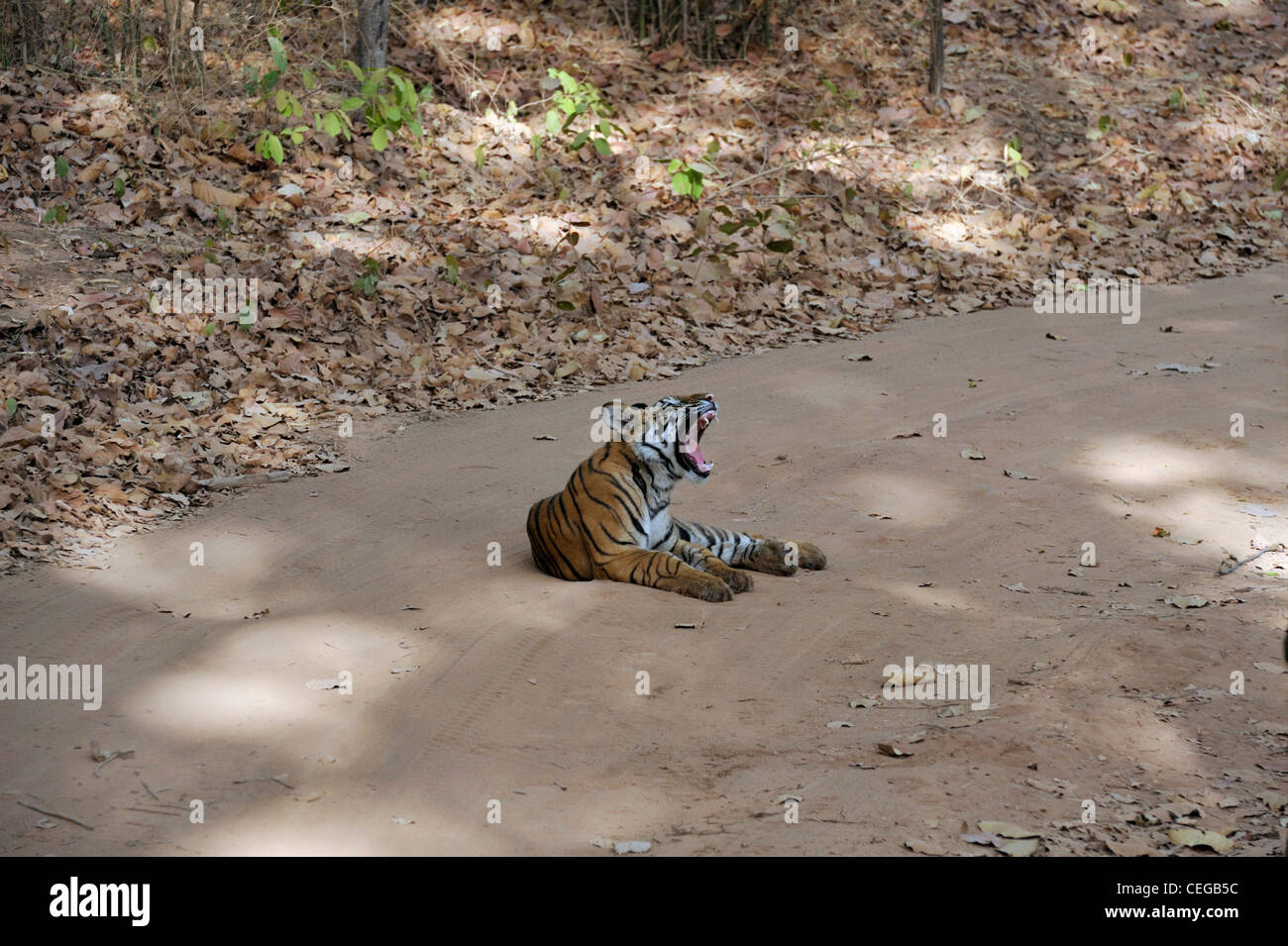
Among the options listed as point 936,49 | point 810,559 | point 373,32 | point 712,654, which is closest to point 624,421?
point 810,559

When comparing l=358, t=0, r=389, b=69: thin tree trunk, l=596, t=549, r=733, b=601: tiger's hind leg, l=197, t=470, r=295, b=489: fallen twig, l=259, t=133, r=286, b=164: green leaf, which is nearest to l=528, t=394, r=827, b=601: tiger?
l=596, t=549, r=733, b=601: tiger's hind leg

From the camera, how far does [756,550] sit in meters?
6.43

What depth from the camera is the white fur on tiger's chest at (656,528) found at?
6344 mm

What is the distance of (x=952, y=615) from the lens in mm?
5695

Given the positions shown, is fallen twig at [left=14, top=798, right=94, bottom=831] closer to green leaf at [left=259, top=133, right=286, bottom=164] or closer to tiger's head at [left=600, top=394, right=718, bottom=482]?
tiger's head at [left=600, top=394, right=718, bottom=482]

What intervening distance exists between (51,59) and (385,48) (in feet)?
10.8

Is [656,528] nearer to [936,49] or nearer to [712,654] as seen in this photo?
[712,654]

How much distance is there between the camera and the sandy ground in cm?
412

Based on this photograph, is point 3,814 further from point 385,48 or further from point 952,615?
point 385,48

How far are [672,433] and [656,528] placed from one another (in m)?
0.48

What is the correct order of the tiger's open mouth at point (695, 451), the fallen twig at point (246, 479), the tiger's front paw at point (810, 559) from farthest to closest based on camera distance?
the fallen twig at point (246, 479), the tiger's front paw at point (810, 559), the tiger's open mouth at point (695, 451)

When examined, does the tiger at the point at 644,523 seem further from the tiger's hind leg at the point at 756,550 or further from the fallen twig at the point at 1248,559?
the fallen twig at the point at 1248,559

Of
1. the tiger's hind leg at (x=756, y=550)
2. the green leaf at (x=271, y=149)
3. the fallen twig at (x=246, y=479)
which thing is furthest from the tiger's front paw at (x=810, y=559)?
the green leaf at (x=271, y=149)

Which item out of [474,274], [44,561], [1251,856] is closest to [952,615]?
[1251,856]
